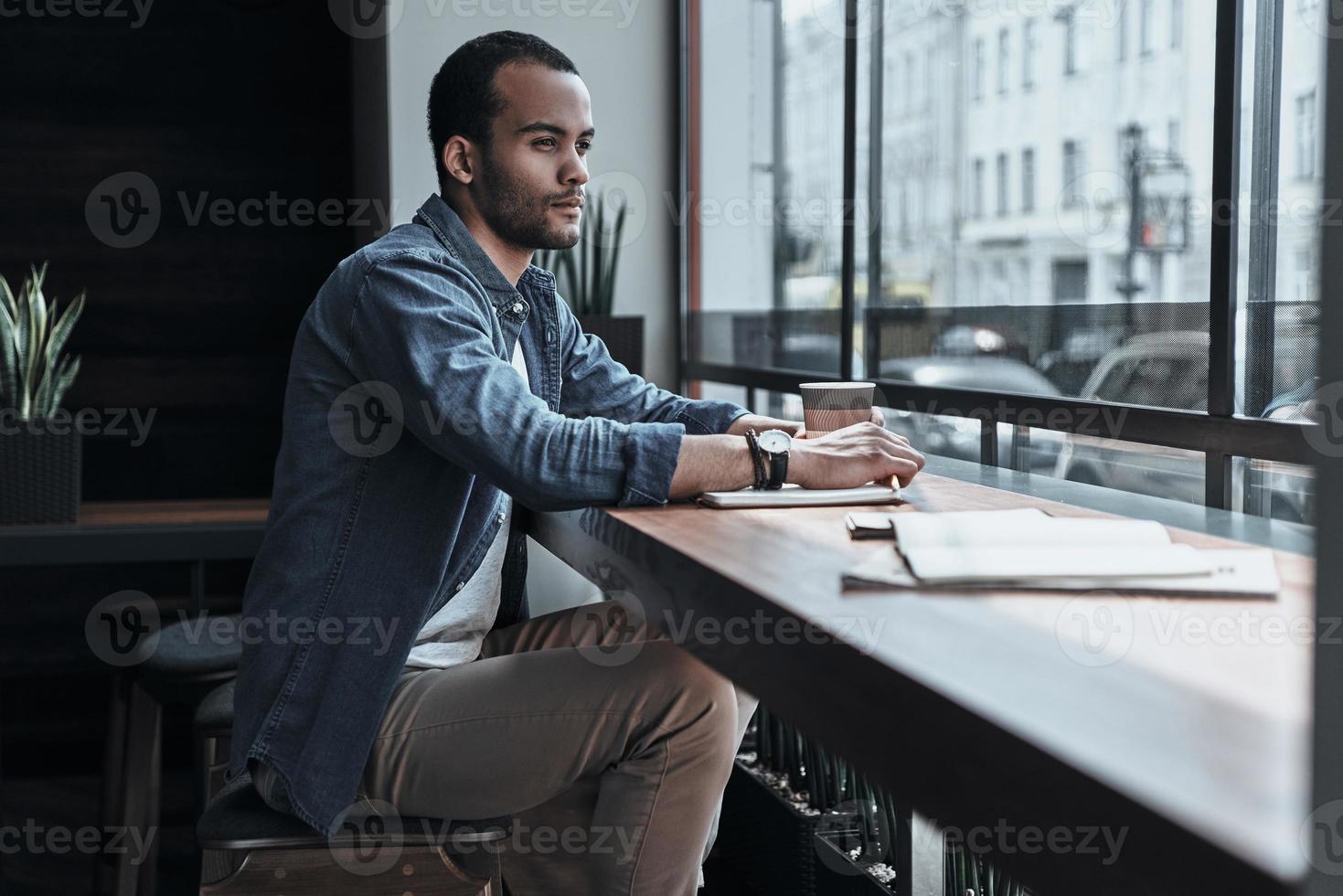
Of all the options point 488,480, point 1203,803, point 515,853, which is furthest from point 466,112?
point 1203,803

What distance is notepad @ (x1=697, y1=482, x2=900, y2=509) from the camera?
56.6 inches

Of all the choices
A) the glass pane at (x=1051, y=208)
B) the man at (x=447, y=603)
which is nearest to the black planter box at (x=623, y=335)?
the glass pane at (x=1051, y=208)

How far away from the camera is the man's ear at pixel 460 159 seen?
1814mm

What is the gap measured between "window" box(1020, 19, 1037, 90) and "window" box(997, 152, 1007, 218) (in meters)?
0.27

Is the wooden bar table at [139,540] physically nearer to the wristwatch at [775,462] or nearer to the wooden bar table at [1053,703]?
the wristwatch at [775,462]

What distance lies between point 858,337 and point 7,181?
2.35 metres

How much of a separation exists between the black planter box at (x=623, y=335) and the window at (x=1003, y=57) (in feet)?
3.66

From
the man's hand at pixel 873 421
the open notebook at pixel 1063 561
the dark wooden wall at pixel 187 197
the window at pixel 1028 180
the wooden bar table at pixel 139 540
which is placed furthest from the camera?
the window at pixel 1028 180

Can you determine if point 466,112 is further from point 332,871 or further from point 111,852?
point 111,852

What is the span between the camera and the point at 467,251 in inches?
68.9

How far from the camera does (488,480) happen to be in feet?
4.78

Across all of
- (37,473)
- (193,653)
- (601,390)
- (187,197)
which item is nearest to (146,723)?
(193,653)

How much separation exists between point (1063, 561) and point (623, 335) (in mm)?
2568

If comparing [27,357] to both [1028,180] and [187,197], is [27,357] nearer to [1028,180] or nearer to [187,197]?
[187,197]
